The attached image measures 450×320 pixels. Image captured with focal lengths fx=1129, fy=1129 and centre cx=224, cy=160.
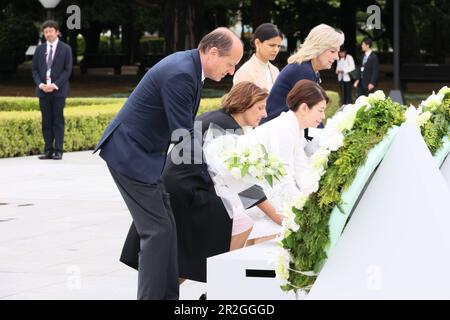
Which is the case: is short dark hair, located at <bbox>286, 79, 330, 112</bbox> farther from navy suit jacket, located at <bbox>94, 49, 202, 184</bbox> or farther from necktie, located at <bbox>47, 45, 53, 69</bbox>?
necktie, located at <bbox>47, 45, 53, 69</bbox>

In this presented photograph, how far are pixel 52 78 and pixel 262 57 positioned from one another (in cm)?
721

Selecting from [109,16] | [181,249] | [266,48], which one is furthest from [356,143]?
[109,16]

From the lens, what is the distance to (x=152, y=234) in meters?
5.79

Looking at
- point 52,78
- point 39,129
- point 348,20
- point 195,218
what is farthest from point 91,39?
point 195,218

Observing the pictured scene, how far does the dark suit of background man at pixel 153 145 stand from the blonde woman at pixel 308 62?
7.35 feet

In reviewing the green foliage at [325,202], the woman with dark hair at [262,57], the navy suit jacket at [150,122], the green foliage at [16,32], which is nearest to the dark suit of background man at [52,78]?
the woman with dark hair at [262,57]

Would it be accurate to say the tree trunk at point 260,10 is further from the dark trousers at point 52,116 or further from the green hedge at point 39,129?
the dark trousers at point 52,116

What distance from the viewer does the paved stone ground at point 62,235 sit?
7172 mm

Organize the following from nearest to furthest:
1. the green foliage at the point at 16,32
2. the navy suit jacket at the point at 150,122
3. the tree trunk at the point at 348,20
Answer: the navy suit jacket at the point at 150,122 < the green foliage at the point at 16,32 < the tree trunk at the point at 348,20

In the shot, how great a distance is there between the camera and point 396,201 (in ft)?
15.9

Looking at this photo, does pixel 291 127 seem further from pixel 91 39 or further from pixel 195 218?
pixel 91 39

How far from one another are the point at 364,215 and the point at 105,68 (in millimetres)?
48113

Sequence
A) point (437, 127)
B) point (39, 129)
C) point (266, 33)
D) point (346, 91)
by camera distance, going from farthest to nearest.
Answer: point (346, 91) < point (39, 129) < point (266, 33) < point (437, 127)

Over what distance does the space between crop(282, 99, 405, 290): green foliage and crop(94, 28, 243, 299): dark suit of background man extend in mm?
881
